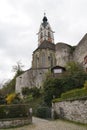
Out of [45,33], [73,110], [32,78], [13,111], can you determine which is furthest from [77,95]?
[45,33]

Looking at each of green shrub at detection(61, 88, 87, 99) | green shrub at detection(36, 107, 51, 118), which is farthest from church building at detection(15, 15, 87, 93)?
green shrub at detection(61, 88, 87, 99)

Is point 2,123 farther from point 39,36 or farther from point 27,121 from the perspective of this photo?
point 39,36

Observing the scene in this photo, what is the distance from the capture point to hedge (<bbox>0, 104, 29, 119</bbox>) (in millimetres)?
20033

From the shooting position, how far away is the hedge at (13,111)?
20.0m

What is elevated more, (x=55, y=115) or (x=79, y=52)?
(x=79, y=52)

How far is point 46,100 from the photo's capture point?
1271 inches

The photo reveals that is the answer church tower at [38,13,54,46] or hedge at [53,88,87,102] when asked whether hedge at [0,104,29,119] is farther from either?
church tower at [38,13,54,46]

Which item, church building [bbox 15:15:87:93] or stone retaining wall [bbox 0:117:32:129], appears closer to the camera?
stone retaining wall [bbox 0:117:32:129]

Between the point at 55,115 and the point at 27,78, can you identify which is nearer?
the point at 55,115

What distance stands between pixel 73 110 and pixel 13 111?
5002mm

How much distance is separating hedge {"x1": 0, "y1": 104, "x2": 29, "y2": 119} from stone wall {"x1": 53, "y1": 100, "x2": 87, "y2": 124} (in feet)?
11.4

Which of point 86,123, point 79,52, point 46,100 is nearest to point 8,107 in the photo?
point 86,123

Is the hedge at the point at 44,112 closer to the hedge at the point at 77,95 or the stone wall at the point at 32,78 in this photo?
the hedge at the point at 77,95

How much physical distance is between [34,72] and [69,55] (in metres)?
8.06
